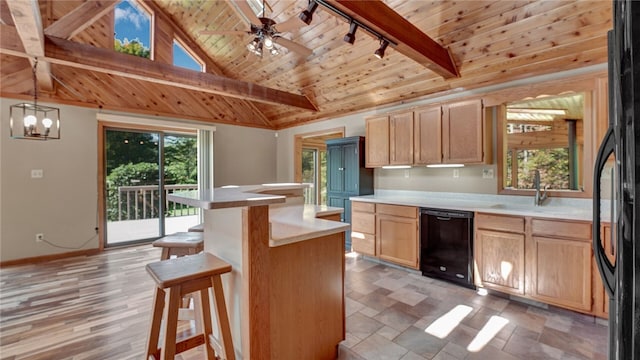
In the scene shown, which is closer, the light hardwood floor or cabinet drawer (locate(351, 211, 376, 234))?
the light hardwood floor

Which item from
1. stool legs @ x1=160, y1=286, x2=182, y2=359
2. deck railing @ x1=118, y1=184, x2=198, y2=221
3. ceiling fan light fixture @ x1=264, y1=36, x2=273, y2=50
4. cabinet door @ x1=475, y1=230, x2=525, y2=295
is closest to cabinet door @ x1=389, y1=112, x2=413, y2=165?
cabinet door @ x1=475, y1=230, x2=525, y2=295

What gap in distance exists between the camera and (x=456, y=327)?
7.82 ft

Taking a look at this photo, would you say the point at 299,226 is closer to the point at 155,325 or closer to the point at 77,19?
the point at 155,325

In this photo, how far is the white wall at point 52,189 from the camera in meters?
3.93

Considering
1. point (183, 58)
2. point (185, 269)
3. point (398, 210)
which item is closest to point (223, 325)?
point (185, 269)

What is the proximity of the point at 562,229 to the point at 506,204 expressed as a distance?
2.80 feet

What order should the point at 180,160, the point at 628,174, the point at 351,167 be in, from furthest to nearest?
the point at 180,160 < the point at 351,167 < the point at 628,174

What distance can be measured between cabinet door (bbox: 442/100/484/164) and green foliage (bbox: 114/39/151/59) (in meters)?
4.93

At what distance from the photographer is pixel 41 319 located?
8.26 ft

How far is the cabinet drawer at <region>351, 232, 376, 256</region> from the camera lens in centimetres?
402

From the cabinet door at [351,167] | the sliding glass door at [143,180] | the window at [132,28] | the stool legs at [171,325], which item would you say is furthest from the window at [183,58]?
the stool legs at [171,325]

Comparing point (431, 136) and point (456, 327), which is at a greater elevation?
point (431, 136)

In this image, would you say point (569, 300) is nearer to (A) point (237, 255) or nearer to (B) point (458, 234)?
(B) point (458, 234)

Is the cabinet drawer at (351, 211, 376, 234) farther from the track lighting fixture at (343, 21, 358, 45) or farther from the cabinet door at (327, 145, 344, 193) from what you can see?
the track lighting fixture at (343, 21, 358, 45)
